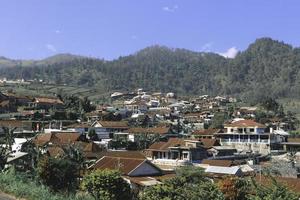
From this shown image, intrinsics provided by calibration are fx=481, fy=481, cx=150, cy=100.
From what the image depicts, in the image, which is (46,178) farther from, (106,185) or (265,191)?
(265,191)

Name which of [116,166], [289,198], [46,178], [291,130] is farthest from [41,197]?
[291,130]

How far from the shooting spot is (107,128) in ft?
204

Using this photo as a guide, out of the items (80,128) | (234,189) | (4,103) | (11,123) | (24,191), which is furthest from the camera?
(4,103)

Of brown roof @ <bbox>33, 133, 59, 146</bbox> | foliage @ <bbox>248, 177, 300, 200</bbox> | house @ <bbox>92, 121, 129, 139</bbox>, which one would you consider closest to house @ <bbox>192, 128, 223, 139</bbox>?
house @ <bbox>92, 121, 129, 139</bbox>

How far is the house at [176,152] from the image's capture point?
4731 centimetres

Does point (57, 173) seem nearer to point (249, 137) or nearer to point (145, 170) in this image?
point (145, 170)

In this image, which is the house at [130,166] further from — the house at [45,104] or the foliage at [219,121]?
the house at [45,104]

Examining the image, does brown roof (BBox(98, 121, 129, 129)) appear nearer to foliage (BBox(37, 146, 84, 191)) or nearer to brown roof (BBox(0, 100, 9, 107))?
brown roof (BBox(0, 100, 9, 107))

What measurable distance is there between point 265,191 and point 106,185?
831cm

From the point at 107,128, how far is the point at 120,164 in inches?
1231

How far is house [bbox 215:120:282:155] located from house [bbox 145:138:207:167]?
46.7 feet

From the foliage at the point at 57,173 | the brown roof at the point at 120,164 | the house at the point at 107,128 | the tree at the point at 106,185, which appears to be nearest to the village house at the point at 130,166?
the brown roof at the point at 120,164

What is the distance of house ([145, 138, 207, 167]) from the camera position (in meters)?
47.3

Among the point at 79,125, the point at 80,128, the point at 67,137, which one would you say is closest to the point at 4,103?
the point at 79,125
